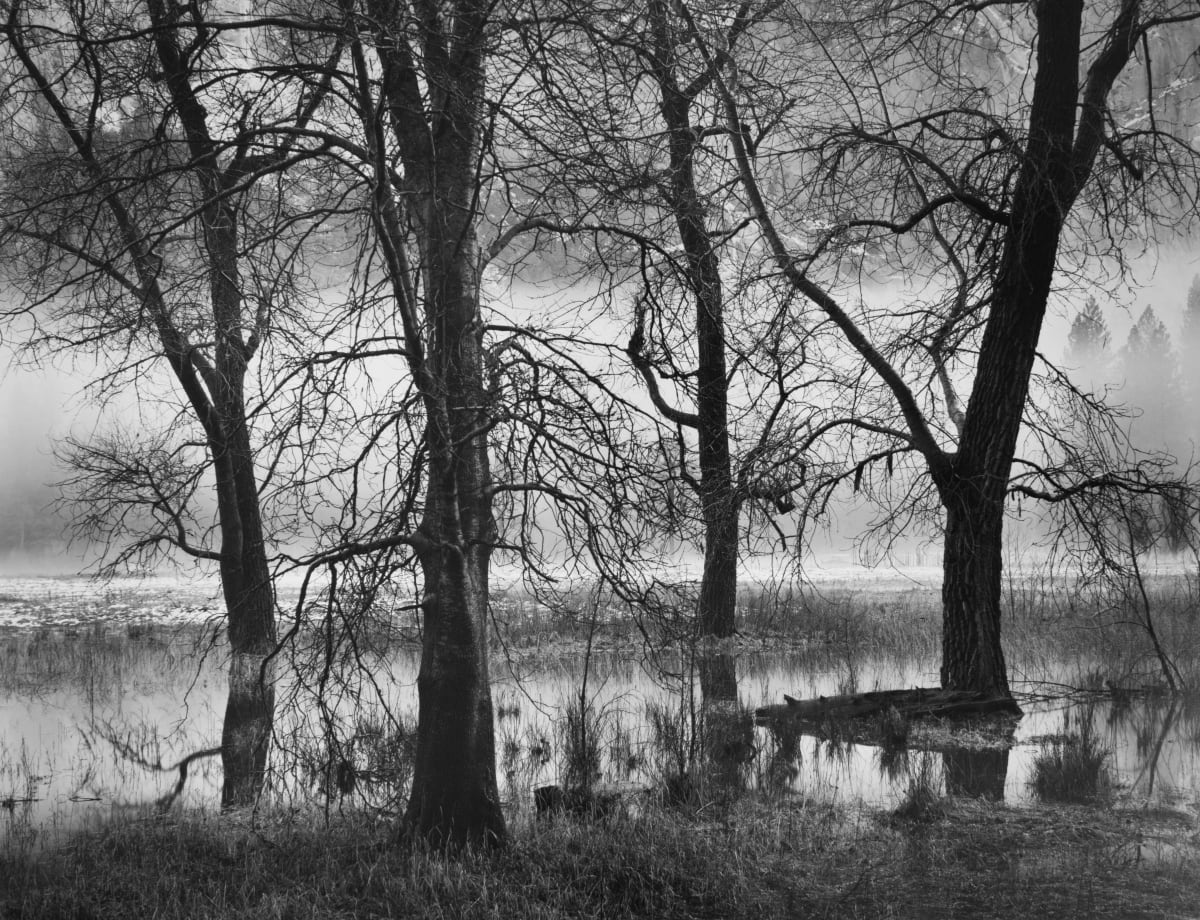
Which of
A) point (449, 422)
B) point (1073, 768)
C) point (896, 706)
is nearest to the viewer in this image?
point (449, 422)

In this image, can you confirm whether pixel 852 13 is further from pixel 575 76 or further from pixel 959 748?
pixel 959 748

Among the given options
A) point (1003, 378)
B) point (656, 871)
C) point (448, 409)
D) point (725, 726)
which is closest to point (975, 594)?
point (1003, 378)

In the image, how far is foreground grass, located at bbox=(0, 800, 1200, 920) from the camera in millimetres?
5660

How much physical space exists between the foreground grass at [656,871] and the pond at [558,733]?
0.50 metres

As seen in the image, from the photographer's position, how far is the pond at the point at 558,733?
25.8 ft

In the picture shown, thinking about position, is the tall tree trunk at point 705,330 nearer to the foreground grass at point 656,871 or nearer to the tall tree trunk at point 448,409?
the tall tree trunk at point 448,409

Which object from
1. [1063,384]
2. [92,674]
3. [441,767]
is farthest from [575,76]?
[92,674]

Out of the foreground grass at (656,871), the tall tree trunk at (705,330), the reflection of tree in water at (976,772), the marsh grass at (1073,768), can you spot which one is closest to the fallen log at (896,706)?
the marsh grass at (1073,768)

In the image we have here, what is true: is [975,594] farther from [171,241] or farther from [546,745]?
[171,241]

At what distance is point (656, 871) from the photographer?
6.04 meters

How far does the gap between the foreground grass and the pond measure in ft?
1.64

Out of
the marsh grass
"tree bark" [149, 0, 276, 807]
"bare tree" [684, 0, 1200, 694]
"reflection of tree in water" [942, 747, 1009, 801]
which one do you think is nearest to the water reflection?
"reflection of tree in water" [942, 747, 1009, 801]

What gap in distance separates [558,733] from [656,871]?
3.96 meters

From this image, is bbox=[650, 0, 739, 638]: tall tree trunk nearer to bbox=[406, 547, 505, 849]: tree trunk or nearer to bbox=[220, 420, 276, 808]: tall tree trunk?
bbox=[406, 547, 505, 849]: tree trunk
